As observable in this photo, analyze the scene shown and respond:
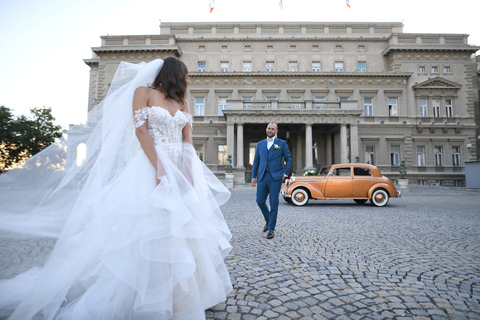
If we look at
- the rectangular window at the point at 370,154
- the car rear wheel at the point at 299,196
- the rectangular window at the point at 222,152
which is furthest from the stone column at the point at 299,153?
the car rear wheel at the point at 299,196

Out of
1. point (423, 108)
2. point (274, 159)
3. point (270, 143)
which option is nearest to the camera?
point (274, 159)

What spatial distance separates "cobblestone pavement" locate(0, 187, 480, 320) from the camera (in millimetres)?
2195

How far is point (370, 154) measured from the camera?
26641 mm

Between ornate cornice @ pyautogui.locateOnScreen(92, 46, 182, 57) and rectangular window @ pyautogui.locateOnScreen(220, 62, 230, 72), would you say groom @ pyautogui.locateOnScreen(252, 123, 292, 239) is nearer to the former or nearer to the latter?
rectangular window @ pyautogui.locateOnScreen(220, 62, 230, 72)

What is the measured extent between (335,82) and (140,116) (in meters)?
29.0

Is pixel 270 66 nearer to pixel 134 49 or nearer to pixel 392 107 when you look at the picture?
pixel 392 107

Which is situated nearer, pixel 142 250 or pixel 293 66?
pixel 142 250

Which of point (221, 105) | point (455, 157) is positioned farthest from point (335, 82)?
→ point (455, 157)

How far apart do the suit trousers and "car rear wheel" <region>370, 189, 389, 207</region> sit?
643 centimetres

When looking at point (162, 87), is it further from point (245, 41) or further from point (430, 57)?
point (430, 57)

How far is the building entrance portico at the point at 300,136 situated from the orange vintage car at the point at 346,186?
11427 mm

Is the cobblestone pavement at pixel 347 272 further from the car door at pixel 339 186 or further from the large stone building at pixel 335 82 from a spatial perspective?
the large stone building at pixel 335 82

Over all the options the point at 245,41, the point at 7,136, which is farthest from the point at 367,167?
the point at 7,136

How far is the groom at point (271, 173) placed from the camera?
4893 millimetres
